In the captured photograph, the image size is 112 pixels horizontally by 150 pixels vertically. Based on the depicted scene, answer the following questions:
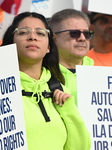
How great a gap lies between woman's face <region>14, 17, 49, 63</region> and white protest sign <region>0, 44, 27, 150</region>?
0.92ft

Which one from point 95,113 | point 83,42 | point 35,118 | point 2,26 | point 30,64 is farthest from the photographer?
point 2,26

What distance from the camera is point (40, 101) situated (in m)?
4.11

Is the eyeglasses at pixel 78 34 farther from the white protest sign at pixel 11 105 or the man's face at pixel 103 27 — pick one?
the white protest sign at pixel 11 105

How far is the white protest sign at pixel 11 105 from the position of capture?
12.6ft

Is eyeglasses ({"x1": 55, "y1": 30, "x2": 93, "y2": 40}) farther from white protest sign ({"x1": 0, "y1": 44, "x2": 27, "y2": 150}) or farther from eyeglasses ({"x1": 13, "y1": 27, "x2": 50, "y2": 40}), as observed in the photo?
white protest sign ({"x1": 0, "y1": 44, "x2": 27, "y2": 150})

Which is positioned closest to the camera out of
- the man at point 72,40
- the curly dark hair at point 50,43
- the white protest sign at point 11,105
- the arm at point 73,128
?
the white protest sign at point 11,105

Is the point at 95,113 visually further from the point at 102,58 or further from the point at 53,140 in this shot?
the point at 102,58

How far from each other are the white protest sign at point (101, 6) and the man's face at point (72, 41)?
0.79 metres

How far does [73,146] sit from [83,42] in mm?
1363

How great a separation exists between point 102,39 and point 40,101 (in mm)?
2200

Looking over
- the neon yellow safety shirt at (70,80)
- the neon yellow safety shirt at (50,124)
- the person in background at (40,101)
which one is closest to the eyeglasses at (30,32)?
the person in background at (40,101)

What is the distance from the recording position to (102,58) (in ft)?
19.8

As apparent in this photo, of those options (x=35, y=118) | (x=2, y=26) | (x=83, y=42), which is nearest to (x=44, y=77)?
(x=35, y=118)

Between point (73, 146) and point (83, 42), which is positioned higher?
point (83, 42)
